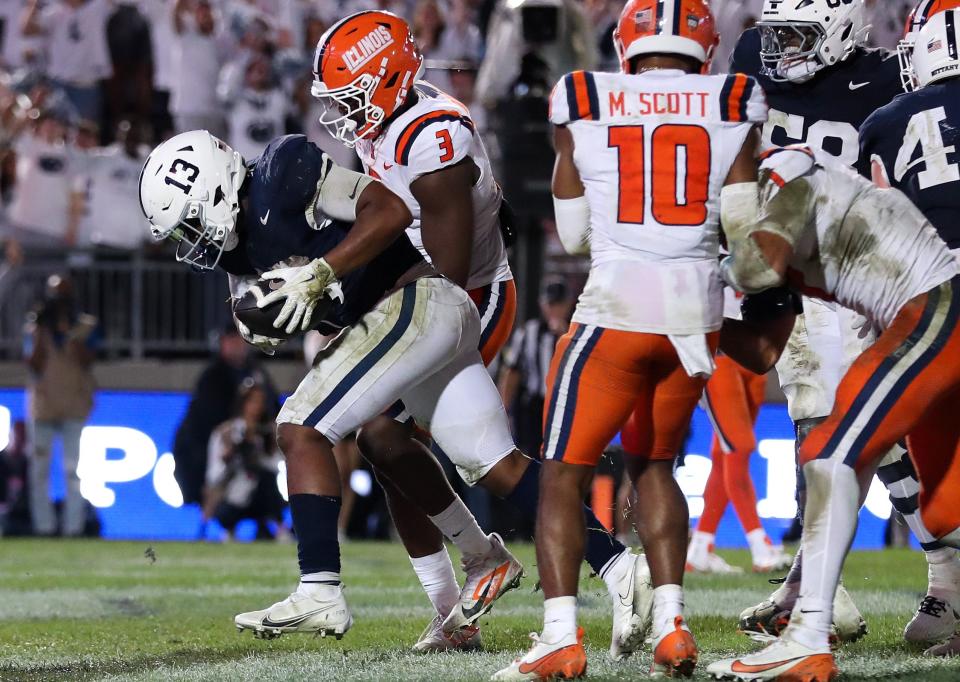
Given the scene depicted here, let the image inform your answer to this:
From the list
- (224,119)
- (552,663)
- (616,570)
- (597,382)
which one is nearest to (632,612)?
(616,570)

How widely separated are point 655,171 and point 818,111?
154cm

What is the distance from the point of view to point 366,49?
4.67 m

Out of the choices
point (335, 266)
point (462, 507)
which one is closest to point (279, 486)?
point (462, 507)

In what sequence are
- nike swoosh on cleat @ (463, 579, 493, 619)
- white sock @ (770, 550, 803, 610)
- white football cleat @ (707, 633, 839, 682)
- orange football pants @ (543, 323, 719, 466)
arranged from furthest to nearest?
white sock @ (770, 550, 803, 610)
nike swoosh on cleat @ (463, 579, 493, 619)
orange football pants @ (543, 323, 719, 466)
white football cleat @ (707, 633, 839, 682)

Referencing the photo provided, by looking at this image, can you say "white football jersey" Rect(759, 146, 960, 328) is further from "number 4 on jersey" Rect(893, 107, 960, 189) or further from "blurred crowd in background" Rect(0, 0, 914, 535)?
"blurred crowd in background" Rect(0, 0, 914, 535)

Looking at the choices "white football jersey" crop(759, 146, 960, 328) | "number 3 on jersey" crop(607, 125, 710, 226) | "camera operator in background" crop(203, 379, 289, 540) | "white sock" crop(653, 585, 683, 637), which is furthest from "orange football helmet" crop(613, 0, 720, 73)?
"camera operator in background" crop(203, 379, 289, 540)

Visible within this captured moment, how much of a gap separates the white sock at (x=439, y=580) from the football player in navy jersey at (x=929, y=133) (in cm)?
150

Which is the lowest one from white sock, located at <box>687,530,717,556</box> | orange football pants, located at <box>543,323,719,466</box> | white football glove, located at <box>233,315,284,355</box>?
white sock, located at <box>687,530,717,556</box>

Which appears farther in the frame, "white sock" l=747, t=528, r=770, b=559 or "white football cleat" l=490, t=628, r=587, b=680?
"white sock" l=747, t=528, r=770, b=559

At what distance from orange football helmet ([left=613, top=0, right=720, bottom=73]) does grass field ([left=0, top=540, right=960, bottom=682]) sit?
64.1 inches

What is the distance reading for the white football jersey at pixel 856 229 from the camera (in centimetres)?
373

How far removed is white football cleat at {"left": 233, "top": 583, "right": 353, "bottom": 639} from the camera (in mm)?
4117

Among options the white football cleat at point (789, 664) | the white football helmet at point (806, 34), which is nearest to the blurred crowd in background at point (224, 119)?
the white football helmet at point (806, 34)

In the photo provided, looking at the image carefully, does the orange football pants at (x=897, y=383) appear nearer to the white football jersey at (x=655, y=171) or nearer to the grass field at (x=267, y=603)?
the white football jersey at (x=655, y=171)
